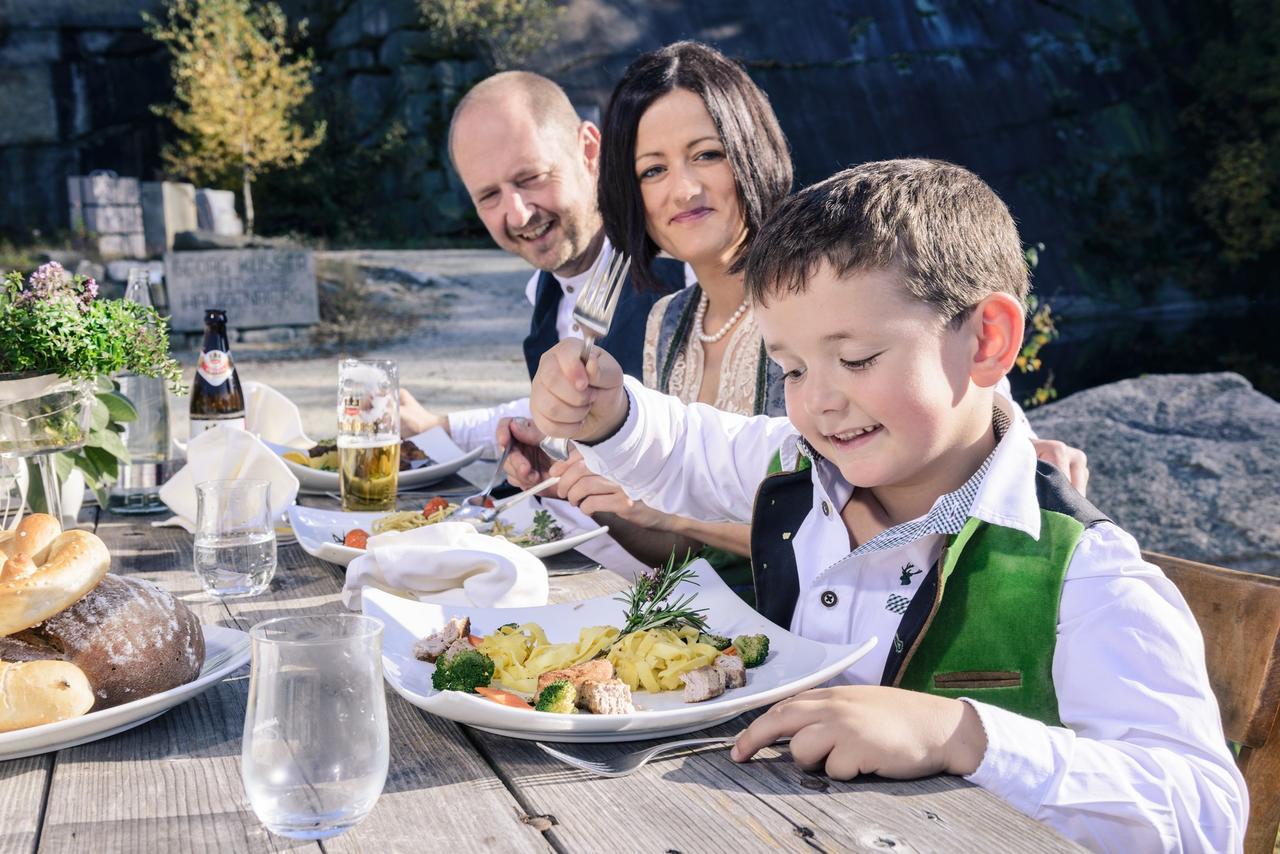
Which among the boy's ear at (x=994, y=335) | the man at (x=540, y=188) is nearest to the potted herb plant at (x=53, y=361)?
the man at (x=540, y=188)

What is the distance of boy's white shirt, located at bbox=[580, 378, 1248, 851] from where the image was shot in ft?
3.83

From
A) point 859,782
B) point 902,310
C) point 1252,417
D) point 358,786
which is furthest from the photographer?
point 1252,417

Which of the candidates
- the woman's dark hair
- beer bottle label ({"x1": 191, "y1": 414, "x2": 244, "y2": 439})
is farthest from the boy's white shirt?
beer bottle label ({"x1": 191, "y1": 414, "x2": 244, "y2": 439})

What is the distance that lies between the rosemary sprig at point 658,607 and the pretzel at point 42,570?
0.57 metres

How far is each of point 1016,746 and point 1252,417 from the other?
402 centimetres

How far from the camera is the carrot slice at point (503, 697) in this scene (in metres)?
1.22

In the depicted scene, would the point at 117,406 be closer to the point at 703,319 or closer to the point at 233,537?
the point at 233,537

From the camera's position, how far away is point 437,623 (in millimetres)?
1495

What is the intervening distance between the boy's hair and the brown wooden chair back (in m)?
Answer: 0.49

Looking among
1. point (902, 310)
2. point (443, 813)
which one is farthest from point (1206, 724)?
point (443, 813)

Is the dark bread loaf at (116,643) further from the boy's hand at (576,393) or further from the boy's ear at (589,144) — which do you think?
the boy's ear at (589,144)

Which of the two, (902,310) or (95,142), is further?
(95,142)

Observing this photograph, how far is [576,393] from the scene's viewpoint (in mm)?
1763

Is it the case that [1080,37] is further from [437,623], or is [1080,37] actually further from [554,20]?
[437,623]
